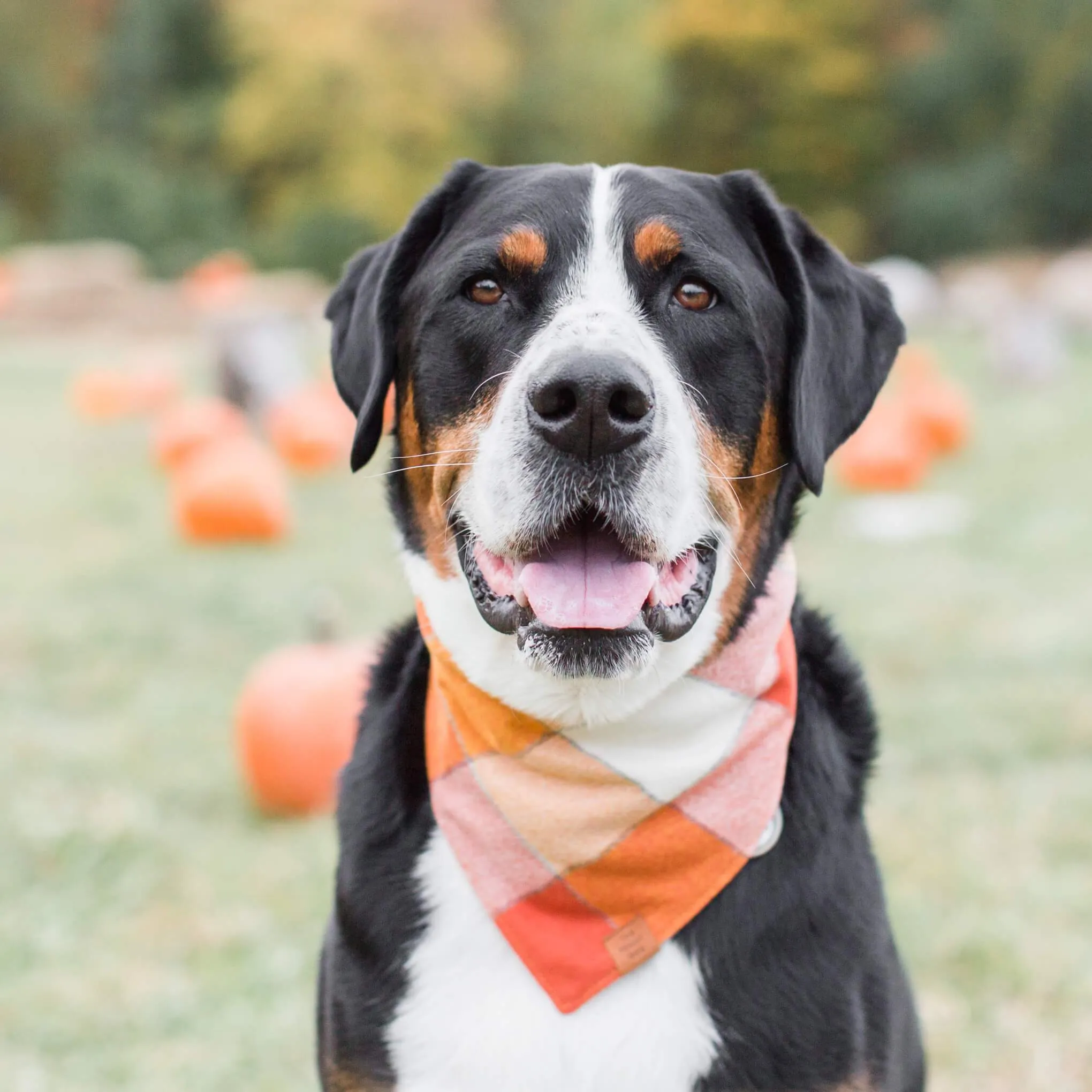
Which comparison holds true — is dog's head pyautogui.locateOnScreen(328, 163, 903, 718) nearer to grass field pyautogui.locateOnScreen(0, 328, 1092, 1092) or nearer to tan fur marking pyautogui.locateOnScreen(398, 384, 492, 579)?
tan fur marking pyautogui.locateOnScreen(398, 384, 492, 579)

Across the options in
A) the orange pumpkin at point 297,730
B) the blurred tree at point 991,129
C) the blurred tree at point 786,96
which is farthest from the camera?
the blurred tree at point 786,96

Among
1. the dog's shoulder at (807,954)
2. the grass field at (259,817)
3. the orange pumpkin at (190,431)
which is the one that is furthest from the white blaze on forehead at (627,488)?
the orange pumpkin at (190,431)

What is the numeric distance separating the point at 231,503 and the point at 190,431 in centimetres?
239

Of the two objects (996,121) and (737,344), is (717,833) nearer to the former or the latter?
(737,344)

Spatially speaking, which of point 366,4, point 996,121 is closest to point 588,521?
point 366,4

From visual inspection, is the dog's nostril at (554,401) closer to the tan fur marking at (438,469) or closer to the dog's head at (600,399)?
the dog's head at (600,399)

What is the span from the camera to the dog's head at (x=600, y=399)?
2.45m

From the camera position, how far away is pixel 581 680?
259cm

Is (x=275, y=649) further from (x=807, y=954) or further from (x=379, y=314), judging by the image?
(x=807, y=954)

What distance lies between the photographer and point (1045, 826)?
15.7ft

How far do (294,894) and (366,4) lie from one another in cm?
3618

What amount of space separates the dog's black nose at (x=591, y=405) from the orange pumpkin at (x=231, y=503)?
658 cm

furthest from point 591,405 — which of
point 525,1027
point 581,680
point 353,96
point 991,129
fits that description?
point 991,129

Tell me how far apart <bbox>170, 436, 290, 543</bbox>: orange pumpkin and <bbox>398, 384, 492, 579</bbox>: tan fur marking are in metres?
6.07
